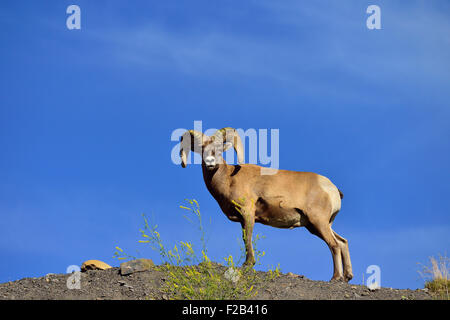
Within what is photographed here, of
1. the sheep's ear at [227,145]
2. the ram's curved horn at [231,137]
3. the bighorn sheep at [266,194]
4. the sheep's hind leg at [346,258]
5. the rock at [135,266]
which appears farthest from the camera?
the sheep's ear at [227,145]

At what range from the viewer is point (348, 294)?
1100 cm

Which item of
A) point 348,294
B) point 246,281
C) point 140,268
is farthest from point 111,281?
point 348,294

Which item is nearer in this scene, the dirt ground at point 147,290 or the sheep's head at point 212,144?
the dirt ground at point 147,290

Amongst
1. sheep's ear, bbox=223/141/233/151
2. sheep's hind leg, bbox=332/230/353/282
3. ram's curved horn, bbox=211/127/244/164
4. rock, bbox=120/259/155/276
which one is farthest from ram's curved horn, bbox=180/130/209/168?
sheep's hind leg, bbox=332/230/353/282

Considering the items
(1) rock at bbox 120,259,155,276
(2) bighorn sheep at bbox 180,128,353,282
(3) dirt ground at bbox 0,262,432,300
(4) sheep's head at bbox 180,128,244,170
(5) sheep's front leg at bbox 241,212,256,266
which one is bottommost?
(3) dirt ground at bbox 0,262,432,300

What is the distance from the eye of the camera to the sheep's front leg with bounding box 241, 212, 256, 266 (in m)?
12.1

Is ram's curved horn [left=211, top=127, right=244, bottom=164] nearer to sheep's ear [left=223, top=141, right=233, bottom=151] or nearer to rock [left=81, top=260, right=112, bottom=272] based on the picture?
sheep's ear [left=223, top=141, right=233, bottom=151]

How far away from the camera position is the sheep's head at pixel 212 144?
42.4ft

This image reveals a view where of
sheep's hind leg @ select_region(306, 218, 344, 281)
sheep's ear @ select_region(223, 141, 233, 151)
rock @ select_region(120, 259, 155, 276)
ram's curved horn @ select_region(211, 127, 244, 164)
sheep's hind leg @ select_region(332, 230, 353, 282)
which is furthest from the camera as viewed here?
sheep's ear @ select_region(223, 141, 233, 151)

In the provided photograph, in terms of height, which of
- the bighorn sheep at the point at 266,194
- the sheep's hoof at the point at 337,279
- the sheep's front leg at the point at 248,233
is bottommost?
the sheep's hoof at the point at 337,279

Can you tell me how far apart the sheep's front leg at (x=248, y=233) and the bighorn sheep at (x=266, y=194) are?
0.39 ft

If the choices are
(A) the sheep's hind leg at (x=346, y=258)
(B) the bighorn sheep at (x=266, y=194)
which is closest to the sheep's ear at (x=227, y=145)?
(B) the bighorn sheep at (x=266, y=194)

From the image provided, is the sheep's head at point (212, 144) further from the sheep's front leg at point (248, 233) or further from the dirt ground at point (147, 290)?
the dirt ground at point (147, 290)
